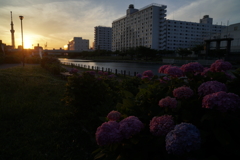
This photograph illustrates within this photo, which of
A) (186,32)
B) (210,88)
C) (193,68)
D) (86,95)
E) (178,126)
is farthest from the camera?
(186,32)

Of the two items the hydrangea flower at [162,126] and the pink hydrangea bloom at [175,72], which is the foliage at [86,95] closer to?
the pink hydrangea bloom at [175,72]

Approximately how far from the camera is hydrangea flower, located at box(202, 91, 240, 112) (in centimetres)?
159

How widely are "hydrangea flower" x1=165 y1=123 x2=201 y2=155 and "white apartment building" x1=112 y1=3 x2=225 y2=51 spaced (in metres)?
104

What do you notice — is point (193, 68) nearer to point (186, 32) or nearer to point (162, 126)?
point (162, 126)

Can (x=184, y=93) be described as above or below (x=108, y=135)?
above

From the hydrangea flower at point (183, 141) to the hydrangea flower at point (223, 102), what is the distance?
32 cm

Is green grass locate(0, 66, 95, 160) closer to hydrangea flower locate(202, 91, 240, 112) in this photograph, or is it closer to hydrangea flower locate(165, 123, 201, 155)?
hydrangea flower locate(165, 123, 201, 155)

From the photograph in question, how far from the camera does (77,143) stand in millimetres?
4094

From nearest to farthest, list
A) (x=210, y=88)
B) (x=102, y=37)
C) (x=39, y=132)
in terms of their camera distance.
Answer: (x=210, y=88) < (x=39, y=132) < (x=102, y=37)

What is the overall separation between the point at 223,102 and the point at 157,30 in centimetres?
10755

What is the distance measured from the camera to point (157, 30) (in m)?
103

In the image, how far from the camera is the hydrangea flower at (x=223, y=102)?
62.6 inches

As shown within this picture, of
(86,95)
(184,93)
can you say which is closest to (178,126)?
→ (184,93)

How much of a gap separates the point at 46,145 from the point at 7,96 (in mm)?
4295
